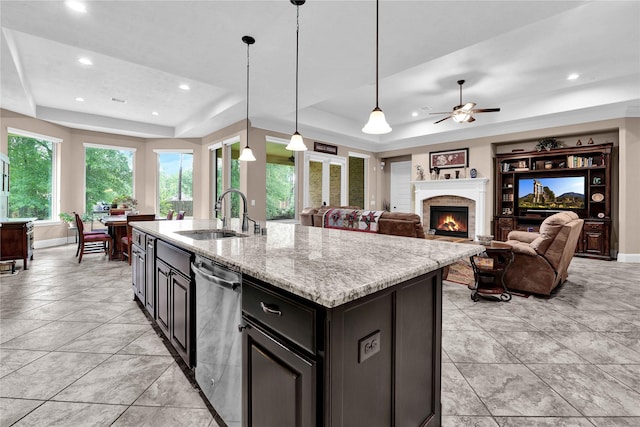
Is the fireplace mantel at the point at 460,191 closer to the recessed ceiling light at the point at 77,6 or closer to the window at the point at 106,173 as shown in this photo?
the recessed ceiling light at the point at 77,6

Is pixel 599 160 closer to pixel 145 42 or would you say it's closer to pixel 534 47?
pixel 534 47

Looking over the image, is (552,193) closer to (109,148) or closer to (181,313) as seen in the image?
(181,313)

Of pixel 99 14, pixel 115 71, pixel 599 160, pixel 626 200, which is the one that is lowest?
pixel 626 200

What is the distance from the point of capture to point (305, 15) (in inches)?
106

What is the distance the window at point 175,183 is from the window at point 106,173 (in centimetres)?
74

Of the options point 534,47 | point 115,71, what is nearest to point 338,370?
point 534,47

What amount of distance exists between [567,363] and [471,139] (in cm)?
635

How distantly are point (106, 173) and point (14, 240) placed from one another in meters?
3.59

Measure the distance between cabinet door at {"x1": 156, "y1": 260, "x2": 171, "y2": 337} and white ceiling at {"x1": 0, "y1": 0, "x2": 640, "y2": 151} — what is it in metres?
2.32

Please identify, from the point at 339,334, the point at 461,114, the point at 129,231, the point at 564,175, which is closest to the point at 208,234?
the point at 339,334

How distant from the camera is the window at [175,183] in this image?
26.0ft

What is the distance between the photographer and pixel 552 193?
6.23 m

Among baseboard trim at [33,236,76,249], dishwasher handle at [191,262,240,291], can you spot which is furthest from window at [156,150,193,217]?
dishwasher handle at [191,262,240,291]

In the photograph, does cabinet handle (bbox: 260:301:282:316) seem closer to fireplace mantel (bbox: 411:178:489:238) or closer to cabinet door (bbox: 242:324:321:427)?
cabinet door (bbox: 242:324:321:427)
